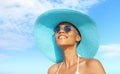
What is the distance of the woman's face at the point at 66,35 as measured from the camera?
6277 millimetres

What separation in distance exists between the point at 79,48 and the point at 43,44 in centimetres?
68

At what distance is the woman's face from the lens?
6.28 m

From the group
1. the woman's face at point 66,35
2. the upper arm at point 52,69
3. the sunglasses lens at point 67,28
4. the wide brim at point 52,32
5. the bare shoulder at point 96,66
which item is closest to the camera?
the bare shoulder at point 96,66

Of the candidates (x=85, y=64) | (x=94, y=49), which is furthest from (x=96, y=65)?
(x=94, y=49)

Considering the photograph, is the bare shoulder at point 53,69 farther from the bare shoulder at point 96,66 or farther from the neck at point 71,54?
the bare shoulder at point 96,66

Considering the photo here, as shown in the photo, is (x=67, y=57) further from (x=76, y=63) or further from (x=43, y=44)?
(x=43, y=44)

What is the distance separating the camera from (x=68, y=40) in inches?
248

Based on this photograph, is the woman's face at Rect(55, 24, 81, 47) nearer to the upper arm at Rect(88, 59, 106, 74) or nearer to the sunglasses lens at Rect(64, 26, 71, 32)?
the sunglasses lens at Rect(64, 26, 71, 32)

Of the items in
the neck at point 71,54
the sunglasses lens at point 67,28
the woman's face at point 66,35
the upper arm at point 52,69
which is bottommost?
the upper arm at point 52,69

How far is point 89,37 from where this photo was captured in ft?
21.8

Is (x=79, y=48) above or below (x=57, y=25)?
below

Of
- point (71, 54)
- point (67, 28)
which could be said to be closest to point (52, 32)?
point (67, 28)

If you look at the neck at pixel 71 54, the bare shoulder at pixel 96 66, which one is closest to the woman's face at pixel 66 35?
the neck at pixel 71 54

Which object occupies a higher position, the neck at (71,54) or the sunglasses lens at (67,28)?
the sunglasses lens at (67,28)
